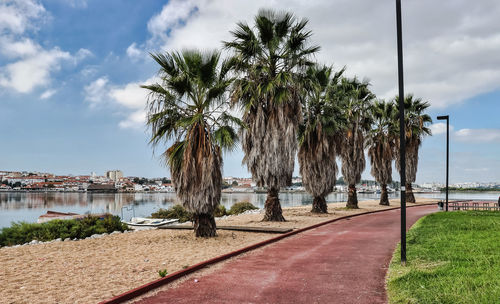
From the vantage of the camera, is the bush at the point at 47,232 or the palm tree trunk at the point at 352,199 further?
the palm tree trunk at the point at 352,199

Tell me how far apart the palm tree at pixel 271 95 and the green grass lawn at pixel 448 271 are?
8.58 meters

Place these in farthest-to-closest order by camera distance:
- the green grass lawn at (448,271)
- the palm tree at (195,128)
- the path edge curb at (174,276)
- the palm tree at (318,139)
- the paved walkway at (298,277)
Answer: the palm tree at (318,139) < the palm tree at (195,128) < the paved walkway at (298,277) < the path edge curb at (174,276) < the green grass lawn at (448,271)

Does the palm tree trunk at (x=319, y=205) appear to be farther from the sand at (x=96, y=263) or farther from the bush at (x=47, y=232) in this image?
the bush at (x=47, y=232)

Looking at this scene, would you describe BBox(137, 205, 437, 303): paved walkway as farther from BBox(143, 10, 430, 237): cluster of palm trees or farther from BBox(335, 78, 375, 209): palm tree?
BBox(335, 78, 375, 209): palm tree

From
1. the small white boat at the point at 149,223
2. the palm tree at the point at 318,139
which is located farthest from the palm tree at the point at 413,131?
the small white boat at the point at 149,223

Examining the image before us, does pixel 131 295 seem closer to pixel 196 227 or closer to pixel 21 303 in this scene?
pixel 21 303

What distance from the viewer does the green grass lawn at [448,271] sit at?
5.84 m

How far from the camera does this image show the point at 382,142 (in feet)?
120

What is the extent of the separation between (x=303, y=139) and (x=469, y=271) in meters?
17.8

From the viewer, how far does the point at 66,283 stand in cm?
720

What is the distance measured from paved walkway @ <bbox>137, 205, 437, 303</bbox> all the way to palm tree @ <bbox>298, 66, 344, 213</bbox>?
41.4 feet

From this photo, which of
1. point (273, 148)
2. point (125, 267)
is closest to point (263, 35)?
point (273, 148)

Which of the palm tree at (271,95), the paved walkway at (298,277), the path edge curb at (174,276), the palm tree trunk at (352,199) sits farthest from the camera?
the palm tree trunk at (352,199)

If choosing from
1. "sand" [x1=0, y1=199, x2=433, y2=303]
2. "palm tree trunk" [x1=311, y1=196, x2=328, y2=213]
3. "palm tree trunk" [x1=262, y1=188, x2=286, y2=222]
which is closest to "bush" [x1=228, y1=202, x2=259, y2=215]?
"palm tree trunk" [x1=311, y1=196, x2=328, y2=213]
